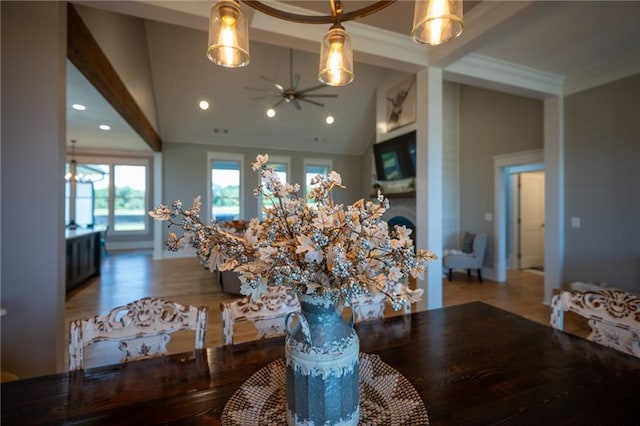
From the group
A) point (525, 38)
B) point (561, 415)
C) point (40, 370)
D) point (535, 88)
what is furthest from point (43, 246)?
point (535, 88)

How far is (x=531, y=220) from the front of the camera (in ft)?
Result: 21.2

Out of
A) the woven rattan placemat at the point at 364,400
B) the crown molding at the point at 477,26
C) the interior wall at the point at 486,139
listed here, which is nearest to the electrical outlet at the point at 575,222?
the interior wall at the point at 486,139

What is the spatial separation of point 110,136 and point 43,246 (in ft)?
18.6

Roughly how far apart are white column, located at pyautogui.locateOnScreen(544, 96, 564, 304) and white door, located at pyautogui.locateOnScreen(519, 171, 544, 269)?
8.82 ft

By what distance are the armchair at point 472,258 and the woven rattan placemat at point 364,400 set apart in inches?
184

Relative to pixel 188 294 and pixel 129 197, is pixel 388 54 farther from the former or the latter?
pixel 129 197

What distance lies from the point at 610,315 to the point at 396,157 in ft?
16.7

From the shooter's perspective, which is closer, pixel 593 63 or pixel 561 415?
pixel 561 415

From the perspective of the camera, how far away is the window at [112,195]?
814cm

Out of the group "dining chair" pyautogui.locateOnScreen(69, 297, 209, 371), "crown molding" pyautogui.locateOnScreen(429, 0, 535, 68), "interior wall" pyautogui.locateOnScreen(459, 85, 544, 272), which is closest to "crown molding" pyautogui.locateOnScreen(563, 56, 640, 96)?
"interior wall" pyautogui.locateOnScreen(459, 85, 544, 272)

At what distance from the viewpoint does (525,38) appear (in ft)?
8.83

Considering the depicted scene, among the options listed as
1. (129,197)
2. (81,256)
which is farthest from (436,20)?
(129,197)

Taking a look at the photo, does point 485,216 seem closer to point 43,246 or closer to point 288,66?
point 288,66

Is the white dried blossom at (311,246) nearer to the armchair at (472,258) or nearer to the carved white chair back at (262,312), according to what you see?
the carved white chair back at (262,312)
